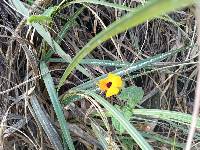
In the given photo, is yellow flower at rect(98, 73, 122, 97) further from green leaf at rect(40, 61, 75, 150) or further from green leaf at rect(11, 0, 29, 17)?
green leaf at rect(11, 0, 29, 17)

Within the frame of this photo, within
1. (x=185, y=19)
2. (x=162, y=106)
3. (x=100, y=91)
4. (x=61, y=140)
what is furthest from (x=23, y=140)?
(x=185, y=19)

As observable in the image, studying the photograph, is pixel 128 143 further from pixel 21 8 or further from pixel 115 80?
pixel 21 8

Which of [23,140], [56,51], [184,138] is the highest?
[56,51]

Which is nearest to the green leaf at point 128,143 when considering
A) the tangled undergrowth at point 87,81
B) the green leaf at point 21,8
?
the tangled undergrowth at point 87,81

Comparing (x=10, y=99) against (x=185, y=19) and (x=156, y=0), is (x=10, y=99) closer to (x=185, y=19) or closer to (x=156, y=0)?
(x=185, y=19)

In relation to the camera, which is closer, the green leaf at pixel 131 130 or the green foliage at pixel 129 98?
the green leaf at pixel 131 130

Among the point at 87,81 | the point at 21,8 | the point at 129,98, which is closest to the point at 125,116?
the point at 129,98

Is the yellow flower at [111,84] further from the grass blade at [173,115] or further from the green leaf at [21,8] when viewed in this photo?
the green leaf at [21,8]
